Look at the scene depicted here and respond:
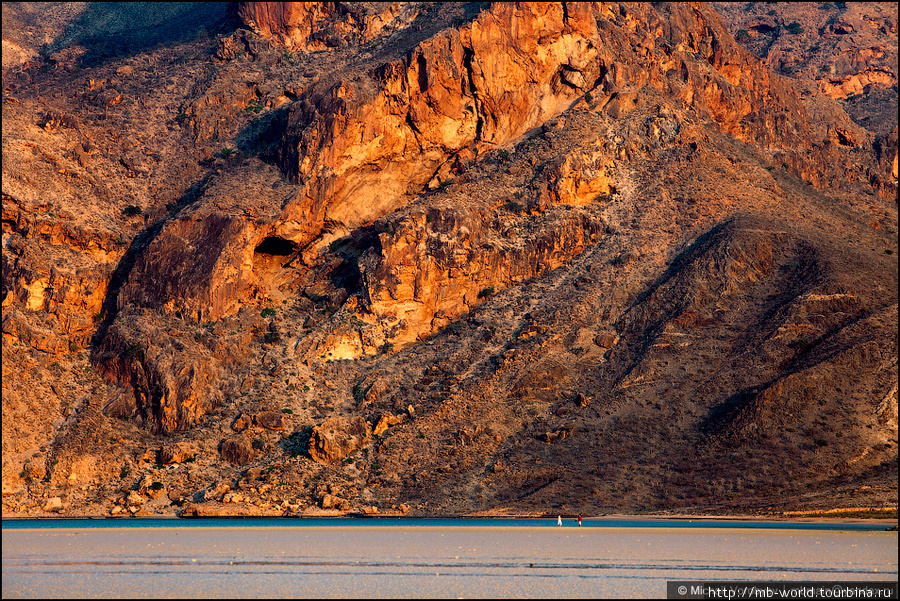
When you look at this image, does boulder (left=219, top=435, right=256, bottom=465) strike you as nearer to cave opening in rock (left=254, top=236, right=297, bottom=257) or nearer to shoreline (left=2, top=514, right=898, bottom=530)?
shoreline (left=2, top=514, right=898, bottom=530)

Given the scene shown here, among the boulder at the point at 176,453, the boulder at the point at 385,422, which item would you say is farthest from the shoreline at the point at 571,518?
the boulder at the point at 385,422

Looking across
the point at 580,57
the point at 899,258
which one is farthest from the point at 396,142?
the point at 899,258

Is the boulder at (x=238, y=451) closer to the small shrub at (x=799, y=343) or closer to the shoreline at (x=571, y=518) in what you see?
the shoreline at (x=571, y=518)

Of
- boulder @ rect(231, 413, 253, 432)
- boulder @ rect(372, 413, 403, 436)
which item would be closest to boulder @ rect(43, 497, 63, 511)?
boulder @ rect(231, 413, 253, 432)

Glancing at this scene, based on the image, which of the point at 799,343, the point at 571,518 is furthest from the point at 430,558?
the point at 799,343

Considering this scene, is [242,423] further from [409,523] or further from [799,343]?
[799,343]

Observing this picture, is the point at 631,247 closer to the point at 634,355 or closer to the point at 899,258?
the point at 634,355
